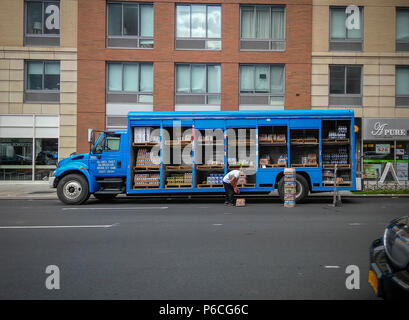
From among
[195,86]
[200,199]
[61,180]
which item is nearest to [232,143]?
[200,199]

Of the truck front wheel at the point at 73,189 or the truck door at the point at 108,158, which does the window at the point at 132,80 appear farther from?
the truck front wheel at the point at 73,189

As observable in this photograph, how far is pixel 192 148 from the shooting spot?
14.0 m

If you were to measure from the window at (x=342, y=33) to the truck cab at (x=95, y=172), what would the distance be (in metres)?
15.0

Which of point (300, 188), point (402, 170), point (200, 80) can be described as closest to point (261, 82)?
point (200, 80)

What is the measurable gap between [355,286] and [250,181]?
9.32 meters

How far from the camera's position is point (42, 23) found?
22.0m

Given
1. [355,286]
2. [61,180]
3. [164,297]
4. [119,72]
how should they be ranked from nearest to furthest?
[164,297] < [355,286] < [61,180] < [119,72]

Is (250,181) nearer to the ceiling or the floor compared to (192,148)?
nearer to the floor

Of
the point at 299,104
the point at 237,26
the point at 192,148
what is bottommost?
the point at 192,148

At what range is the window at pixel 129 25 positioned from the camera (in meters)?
22.2

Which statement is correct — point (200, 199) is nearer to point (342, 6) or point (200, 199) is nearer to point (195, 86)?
point (195, 86)

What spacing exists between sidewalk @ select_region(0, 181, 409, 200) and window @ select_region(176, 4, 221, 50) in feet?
32.2

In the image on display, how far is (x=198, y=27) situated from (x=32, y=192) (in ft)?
41.9

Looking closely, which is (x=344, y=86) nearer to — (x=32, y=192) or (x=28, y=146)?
(x=32, y=192)
